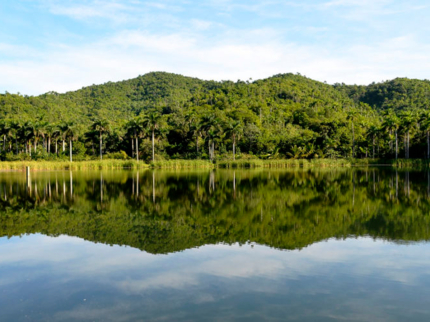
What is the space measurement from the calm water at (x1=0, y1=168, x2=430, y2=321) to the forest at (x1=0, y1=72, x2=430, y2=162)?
66390 mm

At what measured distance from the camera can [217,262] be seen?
1045cm

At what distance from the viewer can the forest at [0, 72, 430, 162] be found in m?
86.5

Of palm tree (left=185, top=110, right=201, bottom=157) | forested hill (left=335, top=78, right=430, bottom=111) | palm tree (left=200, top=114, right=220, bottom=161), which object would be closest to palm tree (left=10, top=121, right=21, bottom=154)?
palm tree (left=185, top=110, right=201, bottom=157)

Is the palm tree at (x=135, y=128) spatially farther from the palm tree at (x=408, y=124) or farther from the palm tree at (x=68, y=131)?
the palm tree at (x=408, y=124)

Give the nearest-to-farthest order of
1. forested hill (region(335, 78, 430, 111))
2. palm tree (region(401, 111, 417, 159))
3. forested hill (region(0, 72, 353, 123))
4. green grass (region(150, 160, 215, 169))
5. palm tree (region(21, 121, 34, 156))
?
green grass (region(150, 160, 215, 169)) < palm tree (region(401, 111, 417, 159)) < palm tree (region(21, 121, 34, 156)) < forested hill (region(0, 72, 353, 123)) < forested hill (region(335, 78, 430, 111))

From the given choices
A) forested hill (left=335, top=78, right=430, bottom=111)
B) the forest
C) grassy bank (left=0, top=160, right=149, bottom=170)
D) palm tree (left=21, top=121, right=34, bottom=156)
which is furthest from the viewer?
forested hill (left=335, top=78, right=430, bottom=111)

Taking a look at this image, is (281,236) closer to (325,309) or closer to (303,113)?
(325,309)

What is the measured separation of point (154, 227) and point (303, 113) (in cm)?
10923

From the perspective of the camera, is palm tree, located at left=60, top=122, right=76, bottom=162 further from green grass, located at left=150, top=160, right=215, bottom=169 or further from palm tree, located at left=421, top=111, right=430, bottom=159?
palm tree, located at left=421, top=111, right=430, bottom=159

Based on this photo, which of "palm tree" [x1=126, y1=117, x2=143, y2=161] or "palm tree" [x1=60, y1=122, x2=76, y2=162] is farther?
"palm tree" [x1=126, y1=117, x2=143, y2=161]

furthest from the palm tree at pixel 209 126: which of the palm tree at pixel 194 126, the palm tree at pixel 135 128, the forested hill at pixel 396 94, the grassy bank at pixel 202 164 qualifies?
the forested hill at pixel 396 94

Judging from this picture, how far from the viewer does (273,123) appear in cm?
11725

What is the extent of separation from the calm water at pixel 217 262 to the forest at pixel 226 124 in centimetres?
6639

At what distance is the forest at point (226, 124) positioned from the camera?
86.5 m
